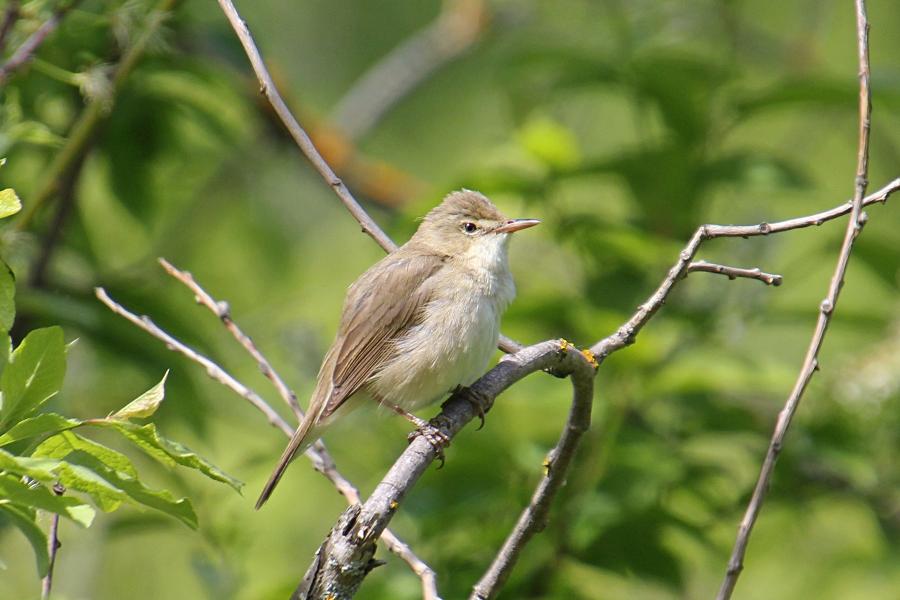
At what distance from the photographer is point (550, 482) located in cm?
278


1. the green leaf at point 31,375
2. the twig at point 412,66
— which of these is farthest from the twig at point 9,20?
the twig at point 412,66

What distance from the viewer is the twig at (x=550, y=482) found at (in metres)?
2.66

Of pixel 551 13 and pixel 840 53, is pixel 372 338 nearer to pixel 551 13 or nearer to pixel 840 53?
pixel 551 13

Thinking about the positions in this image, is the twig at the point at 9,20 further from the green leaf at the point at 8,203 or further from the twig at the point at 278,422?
the green leaf at the point at 8,203

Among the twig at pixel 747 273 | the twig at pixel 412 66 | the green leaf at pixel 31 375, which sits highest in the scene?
the twig at pixel 412 66

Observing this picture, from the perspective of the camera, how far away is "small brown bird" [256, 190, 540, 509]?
363 centimetres

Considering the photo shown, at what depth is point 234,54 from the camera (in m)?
5.28

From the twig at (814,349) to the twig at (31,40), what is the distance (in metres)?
2.08

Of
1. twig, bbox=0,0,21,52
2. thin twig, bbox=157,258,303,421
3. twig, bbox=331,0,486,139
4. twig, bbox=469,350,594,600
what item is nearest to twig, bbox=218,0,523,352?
thin twig, bbox=157,258,303,421

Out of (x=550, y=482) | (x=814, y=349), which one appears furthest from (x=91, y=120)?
(x=814, y=349)

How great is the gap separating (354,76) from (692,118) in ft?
17.8

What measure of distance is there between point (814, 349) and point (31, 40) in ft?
7.23

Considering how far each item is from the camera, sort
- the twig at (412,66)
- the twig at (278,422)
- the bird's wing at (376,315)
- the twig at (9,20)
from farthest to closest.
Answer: the twig at (412,66), the bird's wing at (376,315), the twig at (9,20), the twig at (278,422)

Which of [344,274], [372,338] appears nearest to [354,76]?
[344,274]
